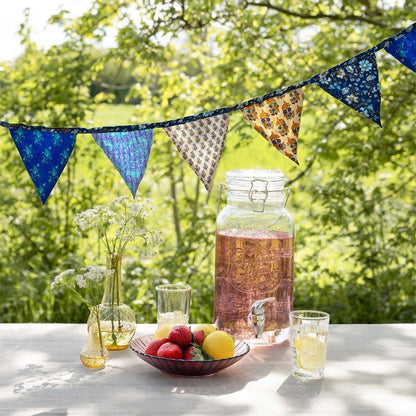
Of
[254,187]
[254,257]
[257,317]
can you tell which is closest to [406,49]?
[254,187]

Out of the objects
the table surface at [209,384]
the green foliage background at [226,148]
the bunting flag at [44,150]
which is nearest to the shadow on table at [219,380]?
the table surface at [209,384]

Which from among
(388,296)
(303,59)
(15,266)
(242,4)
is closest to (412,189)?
(388,296)

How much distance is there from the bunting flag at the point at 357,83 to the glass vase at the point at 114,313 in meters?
0.60

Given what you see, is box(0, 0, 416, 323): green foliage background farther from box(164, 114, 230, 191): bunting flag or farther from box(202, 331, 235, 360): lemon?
box(202, 331, 235, 360): lemon

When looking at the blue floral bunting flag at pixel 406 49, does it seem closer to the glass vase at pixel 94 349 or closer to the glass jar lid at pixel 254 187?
the glass jar lid at pixel 254 187

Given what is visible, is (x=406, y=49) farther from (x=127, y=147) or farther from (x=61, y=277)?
(x=61, y=277)

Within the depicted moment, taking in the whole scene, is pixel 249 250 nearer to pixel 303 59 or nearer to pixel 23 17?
pixel 303 59

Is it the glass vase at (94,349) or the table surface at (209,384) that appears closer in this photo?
the table surface at (209,384)

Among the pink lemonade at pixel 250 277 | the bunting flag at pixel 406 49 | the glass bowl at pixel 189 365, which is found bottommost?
the glass bowl at pixel 189 365

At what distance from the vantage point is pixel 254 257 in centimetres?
160

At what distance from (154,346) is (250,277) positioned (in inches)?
11.6

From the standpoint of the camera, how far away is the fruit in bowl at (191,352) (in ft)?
4.49

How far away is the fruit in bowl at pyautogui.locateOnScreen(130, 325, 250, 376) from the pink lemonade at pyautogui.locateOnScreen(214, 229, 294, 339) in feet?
0.52

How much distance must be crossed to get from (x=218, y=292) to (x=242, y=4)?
2.14 metres
